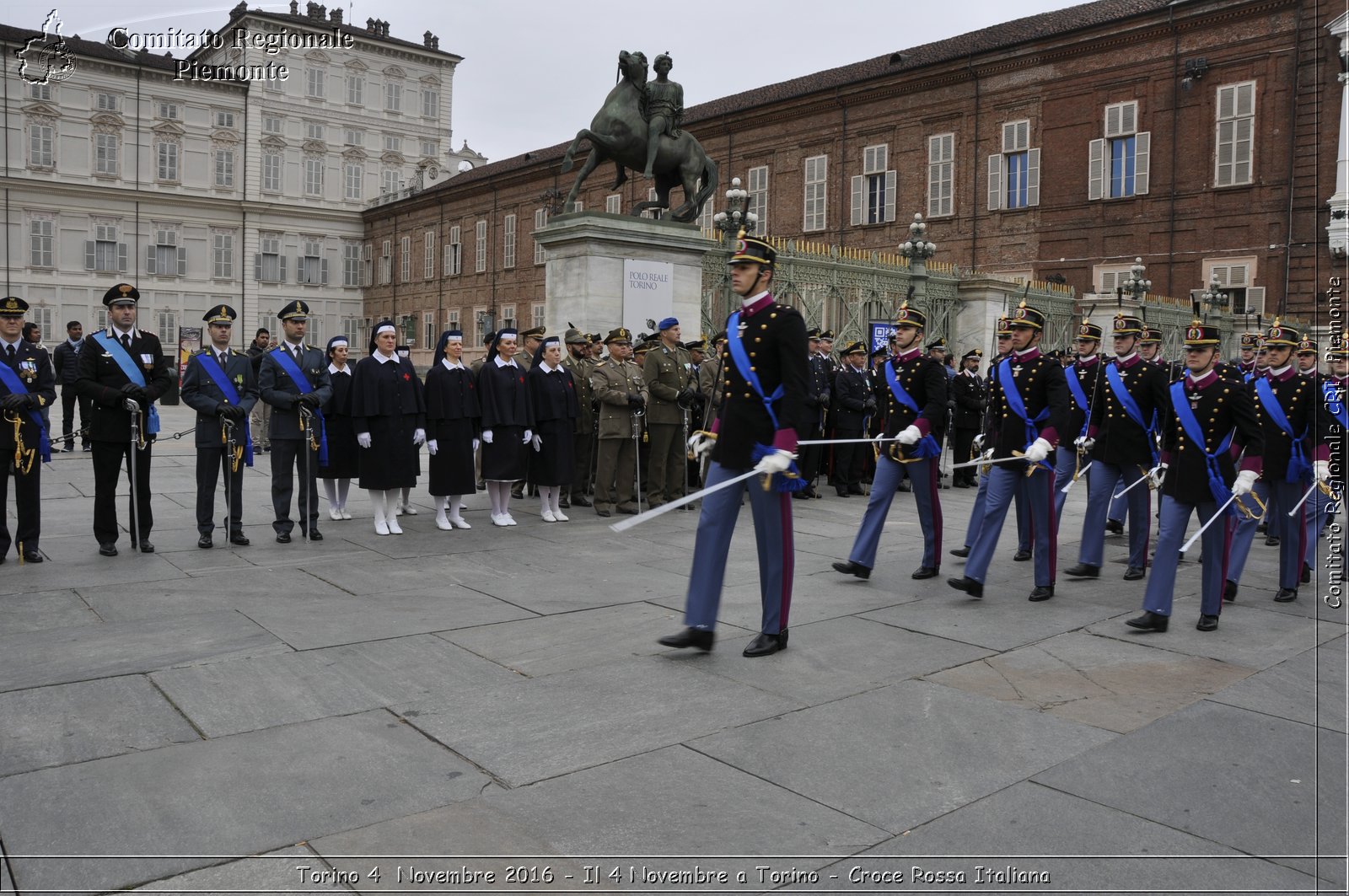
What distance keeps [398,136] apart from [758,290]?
57.3m

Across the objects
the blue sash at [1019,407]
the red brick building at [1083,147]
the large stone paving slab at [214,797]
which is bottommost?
the large stone paving slab at [214,797]

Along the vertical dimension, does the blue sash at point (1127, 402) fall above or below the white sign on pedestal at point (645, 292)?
below

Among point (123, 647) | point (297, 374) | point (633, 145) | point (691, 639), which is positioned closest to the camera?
point (123, 647)

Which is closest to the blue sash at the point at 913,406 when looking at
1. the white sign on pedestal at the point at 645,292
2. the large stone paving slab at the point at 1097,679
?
the large stone paving slab at the point at 1097,679

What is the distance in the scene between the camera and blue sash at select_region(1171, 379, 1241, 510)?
22.2 ft

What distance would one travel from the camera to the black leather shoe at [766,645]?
581 centimetres

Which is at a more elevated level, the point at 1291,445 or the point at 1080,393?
the point at 1080,393

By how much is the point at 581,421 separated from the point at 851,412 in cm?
397

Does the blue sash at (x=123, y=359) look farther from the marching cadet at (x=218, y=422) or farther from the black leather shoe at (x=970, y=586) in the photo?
the black leather shoe at (x=970, y=586)

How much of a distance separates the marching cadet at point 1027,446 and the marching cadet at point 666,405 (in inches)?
158

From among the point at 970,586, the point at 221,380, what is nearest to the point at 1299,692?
the point at 970,586

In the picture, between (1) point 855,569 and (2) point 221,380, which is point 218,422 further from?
(1) point 855,569

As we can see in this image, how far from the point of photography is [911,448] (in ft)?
25.8

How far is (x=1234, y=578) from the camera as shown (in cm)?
777
